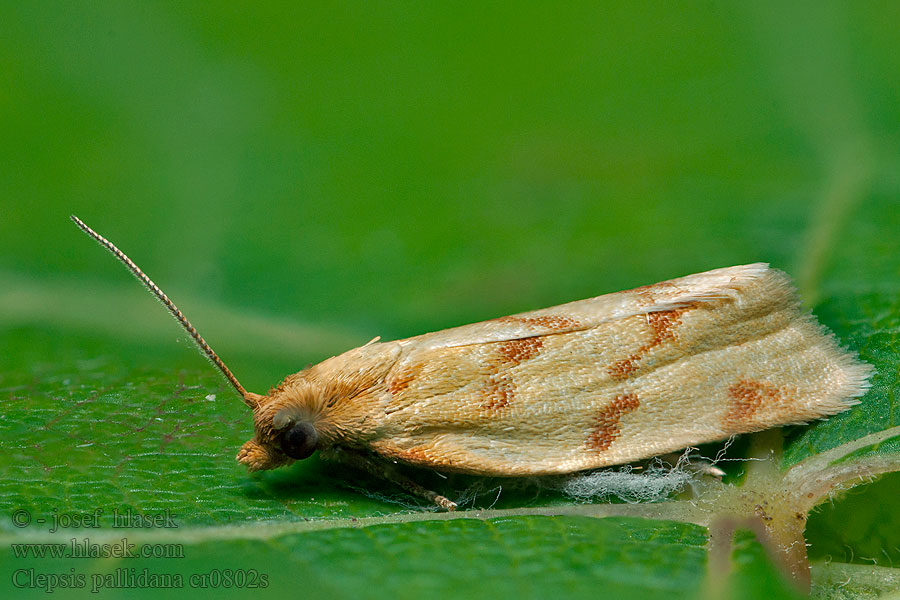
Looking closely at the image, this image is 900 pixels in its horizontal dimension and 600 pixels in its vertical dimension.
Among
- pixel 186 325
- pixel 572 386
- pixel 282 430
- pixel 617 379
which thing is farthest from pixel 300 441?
pixel 617 379

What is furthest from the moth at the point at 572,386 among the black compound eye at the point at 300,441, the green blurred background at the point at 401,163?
the green blurred background at the point at 401,163

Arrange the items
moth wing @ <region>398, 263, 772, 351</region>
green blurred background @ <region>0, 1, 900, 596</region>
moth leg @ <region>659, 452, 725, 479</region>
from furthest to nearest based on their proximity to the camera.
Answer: green blurred background @ <region>0, 1, 900, 596</region>
moth wing @ <region>398, 263, 772, 351</region>
moth leg @ <region>659, 452, 725, 479</region>

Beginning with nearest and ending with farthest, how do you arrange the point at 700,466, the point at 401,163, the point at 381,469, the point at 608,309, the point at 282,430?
the point at 700,466 < the point at 282,430 < the point at 381,469 < the point at 608,309 < the point at 401,163

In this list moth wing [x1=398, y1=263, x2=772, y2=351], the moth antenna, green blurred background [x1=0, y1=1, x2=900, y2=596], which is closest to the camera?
the moth antenna

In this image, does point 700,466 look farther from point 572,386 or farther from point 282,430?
point 282,430

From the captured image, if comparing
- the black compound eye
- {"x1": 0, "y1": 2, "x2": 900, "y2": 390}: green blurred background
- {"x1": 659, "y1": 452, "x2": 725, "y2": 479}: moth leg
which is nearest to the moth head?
the black compound eye

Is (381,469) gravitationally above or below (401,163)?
below

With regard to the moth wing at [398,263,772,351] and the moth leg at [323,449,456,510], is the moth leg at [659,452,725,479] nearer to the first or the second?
the moth wing at [398,263,772,351]

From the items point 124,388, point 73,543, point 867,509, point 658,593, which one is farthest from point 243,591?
point 867,509
